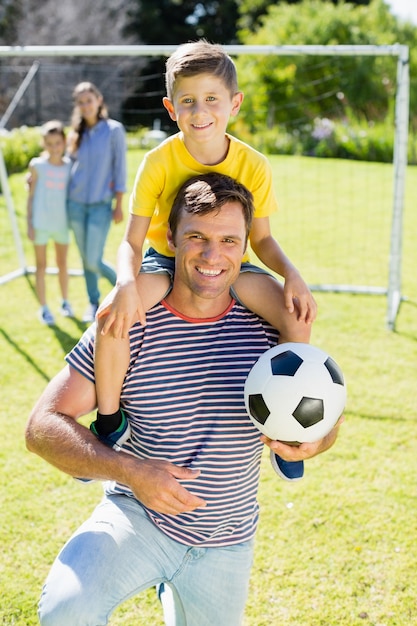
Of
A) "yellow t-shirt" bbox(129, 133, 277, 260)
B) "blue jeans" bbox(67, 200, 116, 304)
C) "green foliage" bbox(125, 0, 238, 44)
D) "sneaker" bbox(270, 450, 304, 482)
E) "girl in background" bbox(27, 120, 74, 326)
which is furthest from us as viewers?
"green foliage" bbox(125, 0, 238, 44)

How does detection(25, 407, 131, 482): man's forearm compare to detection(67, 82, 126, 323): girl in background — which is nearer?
detection(25, 407, 131, 482): man's forearm

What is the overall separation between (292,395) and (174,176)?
3.63ft

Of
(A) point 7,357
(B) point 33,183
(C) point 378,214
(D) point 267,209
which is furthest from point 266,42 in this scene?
(D) point 267,209

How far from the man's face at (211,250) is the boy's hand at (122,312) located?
0.69 feet

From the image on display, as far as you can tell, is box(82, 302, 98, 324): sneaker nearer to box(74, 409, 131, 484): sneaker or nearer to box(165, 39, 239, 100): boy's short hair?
box(165, 39, 239, 100): boy's short hair

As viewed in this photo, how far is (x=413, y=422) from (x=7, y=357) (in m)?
3.29

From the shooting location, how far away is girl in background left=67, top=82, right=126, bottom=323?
6.02 metres

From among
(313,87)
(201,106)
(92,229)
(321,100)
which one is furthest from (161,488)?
(313,87)

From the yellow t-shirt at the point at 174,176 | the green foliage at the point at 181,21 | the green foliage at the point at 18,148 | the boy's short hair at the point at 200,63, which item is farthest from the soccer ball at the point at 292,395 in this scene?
the green foliage at the point at 181,21

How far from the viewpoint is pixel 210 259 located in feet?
7.68

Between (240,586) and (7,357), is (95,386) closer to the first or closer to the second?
(240,586)

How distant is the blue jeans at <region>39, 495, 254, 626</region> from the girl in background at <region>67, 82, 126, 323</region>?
3908mm

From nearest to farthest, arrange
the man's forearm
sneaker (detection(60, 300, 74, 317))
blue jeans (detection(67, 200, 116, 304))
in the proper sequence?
the man's forearm
blue jeans (detection(67, 200, 116, 304))
sneaker (detection(60, 300, 74, 317))

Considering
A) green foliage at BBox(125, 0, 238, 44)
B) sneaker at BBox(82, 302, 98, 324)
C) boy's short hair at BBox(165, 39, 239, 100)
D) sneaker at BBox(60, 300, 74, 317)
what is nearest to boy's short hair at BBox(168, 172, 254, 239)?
boy's short hair at BBox(165, 39, 239, 100)
